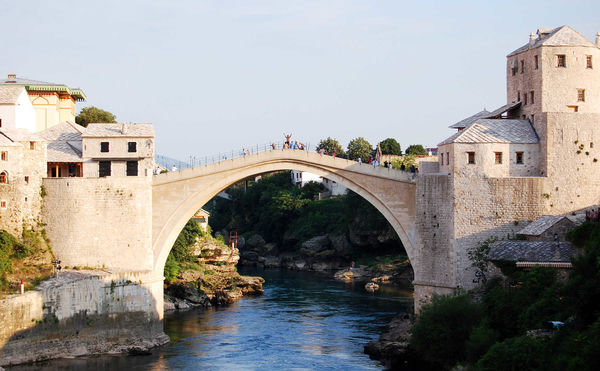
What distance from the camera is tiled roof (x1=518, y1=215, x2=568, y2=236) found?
112ft

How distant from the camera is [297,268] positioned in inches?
2867

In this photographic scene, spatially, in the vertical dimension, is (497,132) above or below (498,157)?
above

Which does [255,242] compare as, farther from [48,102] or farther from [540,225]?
[540,225]

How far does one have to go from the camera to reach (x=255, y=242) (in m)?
79.5

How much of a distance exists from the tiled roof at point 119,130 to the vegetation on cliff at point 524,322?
15.9 meters

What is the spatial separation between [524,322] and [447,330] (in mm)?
3275

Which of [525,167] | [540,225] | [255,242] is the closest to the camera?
[540,225]

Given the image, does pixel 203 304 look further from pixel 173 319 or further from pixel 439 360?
pixel 439 360

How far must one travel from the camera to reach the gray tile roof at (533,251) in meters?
31.8

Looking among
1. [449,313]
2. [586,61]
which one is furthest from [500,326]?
[586,61]

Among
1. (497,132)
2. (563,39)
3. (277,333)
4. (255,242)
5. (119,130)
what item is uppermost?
(563,39)

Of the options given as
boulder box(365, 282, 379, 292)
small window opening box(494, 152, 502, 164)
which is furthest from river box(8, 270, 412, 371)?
small window opening box(494, 152, 502, 164)

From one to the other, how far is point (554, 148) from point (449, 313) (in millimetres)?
9819

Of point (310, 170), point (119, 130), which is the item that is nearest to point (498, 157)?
point (310, 170)
